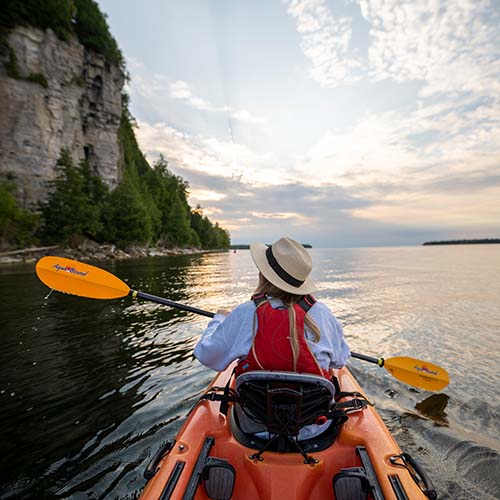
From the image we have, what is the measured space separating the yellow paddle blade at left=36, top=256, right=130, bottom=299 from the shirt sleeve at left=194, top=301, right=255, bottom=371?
2917 millimetres

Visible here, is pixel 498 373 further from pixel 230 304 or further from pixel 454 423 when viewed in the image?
pixel 230 304

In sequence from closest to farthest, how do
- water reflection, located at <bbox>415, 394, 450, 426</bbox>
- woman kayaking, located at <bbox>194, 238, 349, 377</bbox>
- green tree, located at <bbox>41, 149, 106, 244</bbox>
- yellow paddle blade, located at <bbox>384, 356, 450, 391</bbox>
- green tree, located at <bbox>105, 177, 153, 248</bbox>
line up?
woman kayaking, located at <bbox>194, 238, 349, 377</bbox> < water reflection, located at <bbox>415, 394, 450, 426</bbox> < yellow paddle blade, located at <bbox>384, 356, 450, 391</bbox> < green tree, located at <bbox>41, 149, 106, 244</bbox> < green tree, located at <bbox>105, 177, 153, 248</bbox>

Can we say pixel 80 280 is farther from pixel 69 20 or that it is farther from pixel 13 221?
pixel 69 20

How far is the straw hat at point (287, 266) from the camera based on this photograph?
1.92 metres

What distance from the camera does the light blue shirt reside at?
1.89 m

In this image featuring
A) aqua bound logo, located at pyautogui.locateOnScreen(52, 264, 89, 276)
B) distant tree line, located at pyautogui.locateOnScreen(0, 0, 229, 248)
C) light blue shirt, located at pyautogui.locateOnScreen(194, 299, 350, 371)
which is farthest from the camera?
distant tree line, located at pyautogui.locateOnScreen(0, 0, 229, 248)

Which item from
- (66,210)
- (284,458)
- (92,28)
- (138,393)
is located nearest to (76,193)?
(66,210)

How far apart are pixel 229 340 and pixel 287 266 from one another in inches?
25.8

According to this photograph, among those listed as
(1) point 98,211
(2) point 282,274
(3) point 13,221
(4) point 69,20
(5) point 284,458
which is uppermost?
(4) point 69,20

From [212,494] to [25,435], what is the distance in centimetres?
271

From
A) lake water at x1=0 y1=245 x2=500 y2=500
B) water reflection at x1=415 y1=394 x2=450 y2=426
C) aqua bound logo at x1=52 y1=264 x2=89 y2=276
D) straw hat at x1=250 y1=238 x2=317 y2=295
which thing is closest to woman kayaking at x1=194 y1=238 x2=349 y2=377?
straw hat at x1=250 y1=238 x2=317 y2=295

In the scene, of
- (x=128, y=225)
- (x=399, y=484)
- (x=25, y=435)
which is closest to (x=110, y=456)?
(x=25, y=435)

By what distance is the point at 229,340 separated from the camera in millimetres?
1978

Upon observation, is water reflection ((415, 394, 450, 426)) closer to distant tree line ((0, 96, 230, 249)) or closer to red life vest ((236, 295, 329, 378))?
red life vest ((236, 295, 329, 378))
